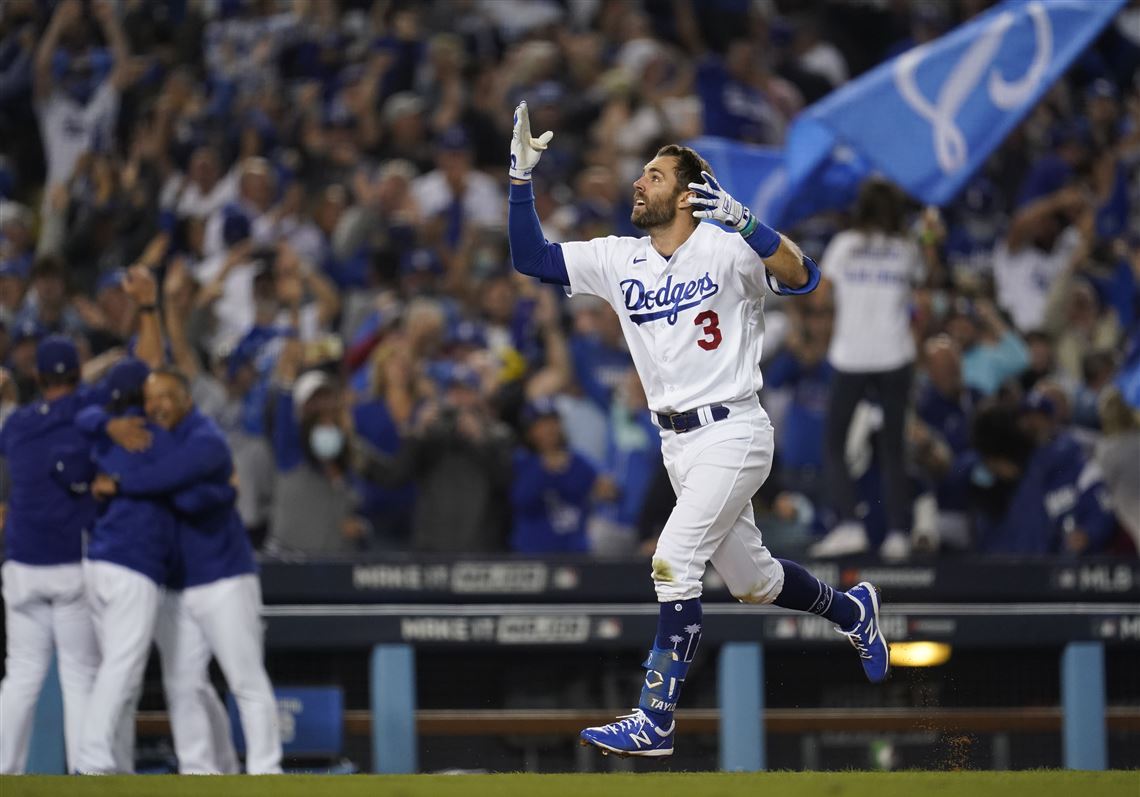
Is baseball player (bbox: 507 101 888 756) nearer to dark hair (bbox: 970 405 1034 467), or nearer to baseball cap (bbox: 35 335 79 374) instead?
baseball cap (bbox: 35 335 79 374)

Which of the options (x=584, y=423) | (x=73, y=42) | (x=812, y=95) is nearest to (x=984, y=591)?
(x=584, y=423)

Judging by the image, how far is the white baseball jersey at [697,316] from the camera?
5.97 m

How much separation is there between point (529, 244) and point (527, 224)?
69mm

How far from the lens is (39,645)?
26.4 feet

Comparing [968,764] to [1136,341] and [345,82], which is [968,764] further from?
[345,82]

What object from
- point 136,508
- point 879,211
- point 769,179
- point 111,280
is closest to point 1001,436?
point 879,211

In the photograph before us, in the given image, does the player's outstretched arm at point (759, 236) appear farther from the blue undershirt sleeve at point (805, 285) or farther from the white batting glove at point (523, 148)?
the white batting glove at point (523, 148)

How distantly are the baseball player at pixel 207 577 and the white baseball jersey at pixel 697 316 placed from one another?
248 centimetres

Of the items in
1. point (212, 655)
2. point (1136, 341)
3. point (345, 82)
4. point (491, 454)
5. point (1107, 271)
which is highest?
point (345, 82)

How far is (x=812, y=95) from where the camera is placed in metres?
14.1

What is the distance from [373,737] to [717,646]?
1796mm

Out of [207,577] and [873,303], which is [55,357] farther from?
[873,303]

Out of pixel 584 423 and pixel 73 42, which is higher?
pixel 73 42

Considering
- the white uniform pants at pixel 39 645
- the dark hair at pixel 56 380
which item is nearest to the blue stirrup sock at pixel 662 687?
the white uniform pants at pixel 39 645
